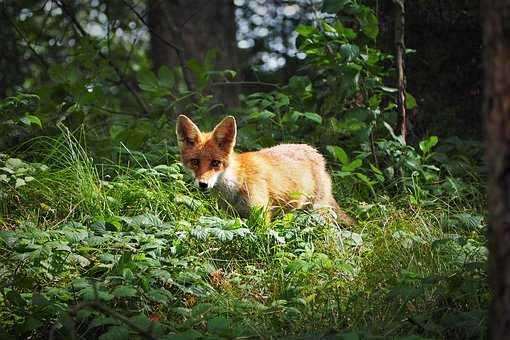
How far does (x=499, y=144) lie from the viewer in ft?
7.61

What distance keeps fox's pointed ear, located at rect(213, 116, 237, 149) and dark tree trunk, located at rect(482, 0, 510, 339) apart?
3934mm

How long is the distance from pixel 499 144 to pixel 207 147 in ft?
13.2

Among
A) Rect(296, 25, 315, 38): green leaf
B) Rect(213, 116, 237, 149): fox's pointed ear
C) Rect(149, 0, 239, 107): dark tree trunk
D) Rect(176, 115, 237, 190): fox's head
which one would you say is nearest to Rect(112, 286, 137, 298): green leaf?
Rect(176, 115, 237, 190): fox's head

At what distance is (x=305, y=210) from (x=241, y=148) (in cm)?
111

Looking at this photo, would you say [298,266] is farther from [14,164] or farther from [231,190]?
[14,164]

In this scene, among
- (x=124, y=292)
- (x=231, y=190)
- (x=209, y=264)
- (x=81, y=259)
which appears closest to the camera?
(x=124, y=292)

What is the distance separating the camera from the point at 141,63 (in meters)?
17.0

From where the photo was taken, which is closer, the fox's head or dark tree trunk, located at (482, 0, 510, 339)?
dark tree trunk, located at (482, 0, 510, 339)

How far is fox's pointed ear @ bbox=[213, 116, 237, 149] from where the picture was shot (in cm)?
618

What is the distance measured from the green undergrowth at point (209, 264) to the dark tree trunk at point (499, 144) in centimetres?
103

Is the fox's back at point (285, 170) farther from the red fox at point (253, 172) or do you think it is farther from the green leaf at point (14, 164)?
the green leaf at point (14, 164)

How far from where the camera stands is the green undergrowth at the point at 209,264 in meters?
3.79

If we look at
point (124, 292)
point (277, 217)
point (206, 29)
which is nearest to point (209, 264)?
point (124, 292)

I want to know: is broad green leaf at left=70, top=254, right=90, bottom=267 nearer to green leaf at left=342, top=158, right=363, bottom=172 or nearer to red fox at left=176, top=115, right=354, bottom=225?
red fox at left=176, top=115, right=354, bottom=225
